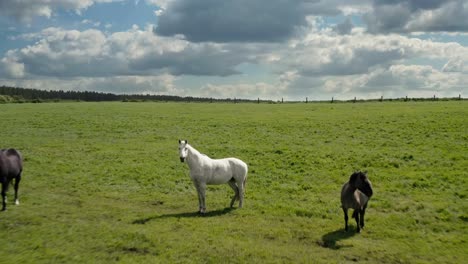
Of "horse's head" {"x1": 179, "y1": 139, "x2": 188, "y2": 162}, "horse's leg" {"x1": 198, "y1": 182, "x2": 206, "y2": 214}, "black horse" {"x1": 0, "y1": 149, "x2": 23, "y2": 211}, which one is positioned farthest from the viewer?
"black horse" {"x1": 0, "y1": 149, "x2": 23, "y2": 211}

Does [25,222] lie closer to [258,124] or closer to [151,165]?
[151,165]

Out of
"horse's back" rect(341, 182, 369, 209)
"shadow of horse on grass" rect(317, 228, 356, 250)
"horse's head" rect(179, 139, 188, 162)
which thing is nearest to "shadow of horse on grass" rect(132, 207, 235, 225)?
"horse's head" rect(179, 139, 188, 162)

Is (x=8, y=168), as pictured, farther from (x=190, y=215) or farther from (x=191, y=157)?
(x=190, y=215)

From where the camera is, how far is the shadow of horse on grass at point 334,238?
39.7 feet

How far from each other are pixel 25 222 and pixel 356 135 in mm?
24873

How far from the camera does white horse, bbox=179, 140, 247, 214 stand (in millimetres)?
14914

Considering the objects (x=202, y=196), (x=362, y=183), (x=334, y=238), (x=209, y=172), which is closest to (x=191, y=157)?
(x=209, y=172)

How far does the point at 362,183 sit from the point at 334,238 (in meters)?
2.00

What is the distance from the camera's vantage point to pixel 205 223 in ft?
45.9

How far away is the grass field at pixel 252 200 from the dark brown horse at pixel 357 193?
908 millimetres

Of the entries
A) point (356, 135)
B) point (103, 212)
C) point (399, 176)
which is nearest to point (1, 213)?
point (103, 212)

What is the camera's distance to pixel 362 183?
1225cm

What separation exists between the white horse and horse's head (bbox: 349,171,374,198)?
4.87 meters

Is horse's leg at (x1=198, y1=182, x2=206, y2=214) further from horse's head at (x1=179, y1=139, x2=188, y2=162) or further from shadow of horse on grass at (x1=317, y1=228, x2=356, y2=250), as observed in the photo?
shadow of horse on grass at (x1=317, y1=228, x2=356, y2=250)
